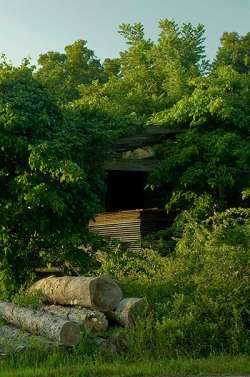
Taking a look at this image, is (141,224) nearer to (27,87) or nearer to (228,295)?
(27,87)

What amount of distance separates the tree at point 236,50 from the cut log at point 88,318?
2734 centimetres

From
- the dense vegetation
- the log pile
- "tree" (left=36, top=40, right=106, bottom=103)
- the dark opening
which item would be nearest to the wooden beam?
the dense vegetation

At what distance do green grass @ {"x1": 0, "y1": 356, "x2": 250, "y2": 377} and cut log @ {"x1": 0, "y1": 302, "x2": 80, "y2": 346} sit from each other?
0.52 metres

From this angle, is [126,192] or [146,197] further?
[126,192]

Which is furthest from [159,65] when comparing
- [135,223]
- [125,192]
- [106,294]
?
[106,294]

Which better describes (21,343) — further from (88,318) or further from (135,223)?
(135,223)

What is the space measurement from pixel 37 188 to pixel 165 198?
21.7ft

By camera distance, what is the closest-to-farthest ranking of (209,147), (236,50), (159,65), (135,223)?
1. (209,147)
2. (135,223)
3. (159,65)
4. (236,50)

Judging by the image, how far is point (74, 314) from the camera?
11.1m

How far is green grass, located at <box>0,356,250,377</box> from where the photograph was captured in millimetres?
8648

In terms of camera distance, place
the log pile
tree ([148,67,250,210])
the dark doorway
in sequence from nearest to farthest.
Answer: the log pile, tree ([148,67,250,210]), the dark doorway

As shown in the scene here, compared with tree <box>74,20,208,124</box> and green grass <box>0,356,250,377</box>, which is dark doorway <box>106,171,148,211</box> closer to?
tree <box>74,20,208,124</box>

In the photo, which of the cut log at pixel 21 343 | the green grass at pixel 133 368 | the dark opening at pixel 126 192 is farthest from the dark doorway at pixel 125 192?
the green grass at pixel 133 368

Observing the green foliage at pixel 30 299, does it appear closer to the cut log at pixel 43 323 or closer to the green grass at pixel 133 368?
the cut log at pixel 43 323
